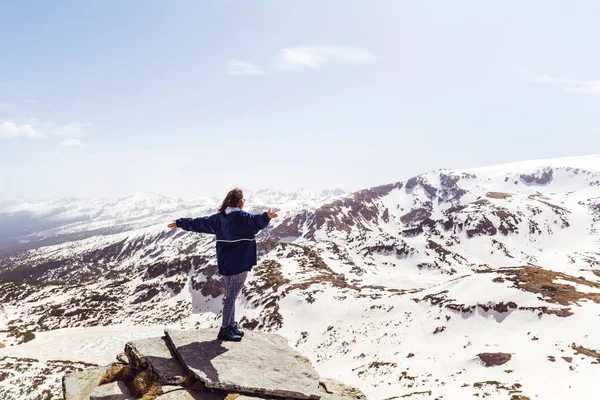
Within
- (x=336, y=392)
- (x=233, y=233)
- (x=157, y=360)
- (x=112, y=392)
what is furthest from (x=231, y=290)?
(x=336, y=392)

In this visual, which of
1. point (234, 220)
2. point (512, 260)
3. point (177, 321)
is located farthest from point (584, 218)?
point (234, 220)

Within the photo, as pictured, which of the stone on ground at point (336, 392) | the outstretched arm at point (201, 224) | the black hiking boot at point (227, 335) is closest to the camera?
the stone on ground at point (336, 392)

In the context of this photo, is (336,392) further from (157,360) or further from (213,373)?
(157,360)

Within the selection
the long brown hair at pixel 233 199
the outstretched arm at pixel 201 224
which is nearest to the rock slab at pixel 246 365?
the outstretched arm at pixel 201 224

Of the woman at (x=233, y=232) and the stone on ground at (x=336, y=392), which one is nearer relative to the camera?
the stone on ground at (x=336, y=392)

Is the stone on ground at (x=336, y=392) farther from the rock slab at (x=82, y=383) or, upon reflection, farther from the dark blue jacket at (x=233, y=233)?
the rock slab at (x=82, y=383)

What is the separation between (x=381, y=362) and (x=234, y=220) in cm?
2987

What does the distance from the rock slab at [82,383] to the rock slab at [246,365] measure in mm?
2146

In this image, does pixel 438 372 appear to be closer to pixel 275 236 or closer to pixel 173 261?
pixel 173 261

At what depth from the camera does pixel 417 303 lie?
4244 cm

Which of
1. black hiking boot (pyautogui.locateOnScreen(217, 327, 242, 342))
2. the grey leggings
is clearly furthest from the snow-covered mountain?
the grey leggings

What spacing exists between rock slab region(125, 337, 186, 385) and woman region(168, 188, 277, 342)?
2199 millimetres

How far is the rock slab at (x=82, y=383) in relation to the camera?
815 centimetres

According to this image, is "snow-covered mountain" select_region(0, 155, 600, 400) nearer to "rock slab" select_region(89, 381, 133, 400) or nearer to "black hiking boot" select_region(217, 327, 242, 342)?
"black hiking boot" select_region(217, 327, 242, 342)
